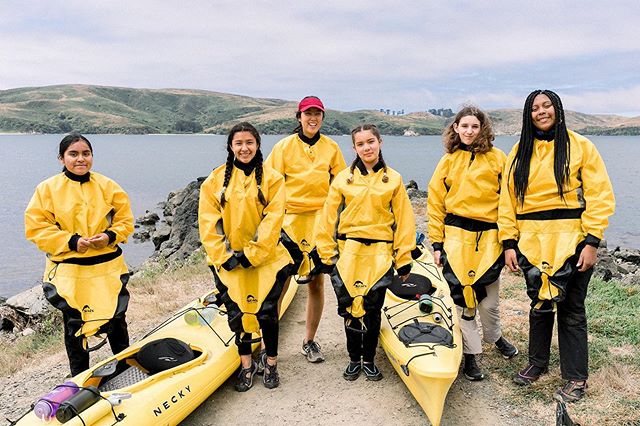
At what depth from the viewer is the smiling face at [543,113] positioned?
4.29 m

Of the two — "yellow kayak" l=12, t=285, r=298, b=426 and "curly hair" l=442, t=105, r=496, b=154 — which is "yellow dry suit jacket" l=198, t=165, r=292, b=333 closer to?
"yellow kayak" l=12, t=285, r=298, b=426

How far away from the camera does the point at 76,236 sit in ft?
15.1

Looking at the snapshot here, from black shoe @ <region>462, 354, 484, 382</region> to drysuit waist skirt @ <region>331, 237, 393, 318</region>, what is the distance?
4.21 feet

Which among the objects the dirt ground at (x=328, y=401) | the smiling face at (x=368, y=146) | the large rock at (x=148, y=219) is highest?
the smiling face at (x=368, y=146)

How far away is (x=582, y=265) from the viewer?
4.16 m

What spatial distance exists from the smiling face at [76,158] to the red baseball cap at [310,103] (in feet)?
7.26

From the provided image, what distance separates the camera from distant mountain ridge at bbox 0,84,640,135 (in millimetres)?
113188

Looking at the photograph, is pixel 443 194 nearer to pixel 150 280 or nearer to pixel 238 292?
pixel 238 292

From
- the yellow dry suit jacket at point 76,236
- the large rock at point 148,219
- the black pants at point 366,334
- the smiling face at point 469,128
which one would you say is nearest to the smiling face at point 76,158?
the yellow dry suit jacket at point 76,236

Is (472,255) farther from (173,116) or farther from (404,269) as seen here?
(173,116)

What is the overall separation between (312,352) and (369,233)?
1856 mm

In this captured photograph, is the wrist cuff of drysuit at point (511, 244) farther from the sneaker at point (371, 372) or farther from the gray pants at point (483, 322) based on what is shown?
the sneaker at point (371, 372)

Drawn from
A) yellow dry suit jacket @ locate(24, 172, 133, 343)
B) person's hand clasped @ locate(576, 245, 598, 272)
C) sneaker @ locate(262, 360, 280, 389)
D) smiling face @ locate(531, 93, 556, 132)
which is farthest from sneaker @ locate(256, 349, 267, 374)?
smiling face @ locate(531, 93, 556, 132)

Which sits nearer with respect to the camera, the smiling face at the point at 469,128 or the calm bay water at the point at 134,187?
the smiling face at the point at 469,128
